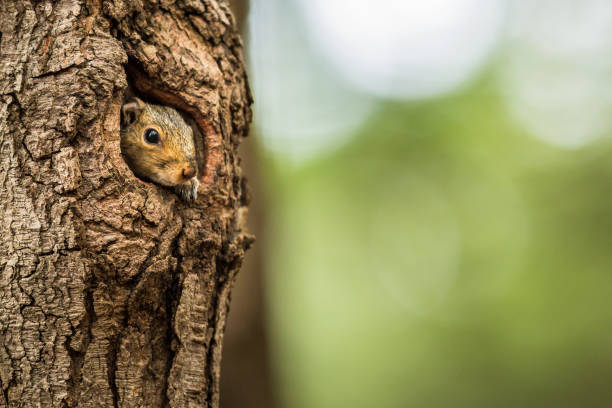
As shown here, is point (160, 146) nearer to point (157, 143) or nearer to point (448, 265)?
point (157, 143)

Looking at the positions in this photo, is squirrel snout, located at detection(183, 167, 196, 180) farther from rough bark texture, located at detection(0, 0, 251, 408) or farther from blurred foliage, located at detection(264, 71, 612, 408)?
blurred foliage, located at detection(264, 71, 612, 408)

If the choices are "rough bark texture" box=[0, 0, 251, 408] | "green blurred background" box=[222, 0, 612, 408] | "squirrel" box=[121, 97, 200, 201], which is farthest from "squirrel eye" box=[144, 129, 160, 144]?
"green blurred background" box=[222, 0, 612, 408]

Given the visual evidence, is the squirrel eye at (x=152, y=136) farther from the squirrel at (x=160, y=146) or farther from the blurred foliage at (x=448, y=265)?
the blurred foliage at (x=448, y=265)

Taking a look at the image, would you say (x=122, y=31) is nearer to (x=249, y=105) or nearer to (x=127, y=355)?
(x=249, y=105)

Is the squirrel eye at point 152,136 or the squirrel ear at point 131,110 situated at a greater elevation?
the squirrel ear at point 131,110

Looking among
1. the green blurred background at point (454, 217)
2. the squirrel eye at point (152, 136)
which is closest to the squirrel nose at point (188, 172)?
the squirrel eye at point (152, 136)

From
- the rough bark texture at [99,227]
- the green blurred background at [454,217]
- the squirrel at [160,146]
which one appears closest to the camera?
the rough bark texture at [99,227]

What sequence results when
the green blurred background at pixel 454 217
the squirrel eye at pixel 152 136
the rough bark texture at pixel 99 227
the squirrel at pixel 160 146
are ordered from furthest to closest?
1. the green blurred background at pixel 454 217
2. the squirrel eye at pixel 152 136
3. the squirrel at pixel 160 146
4. the rough bark texture at pixel 99 227
